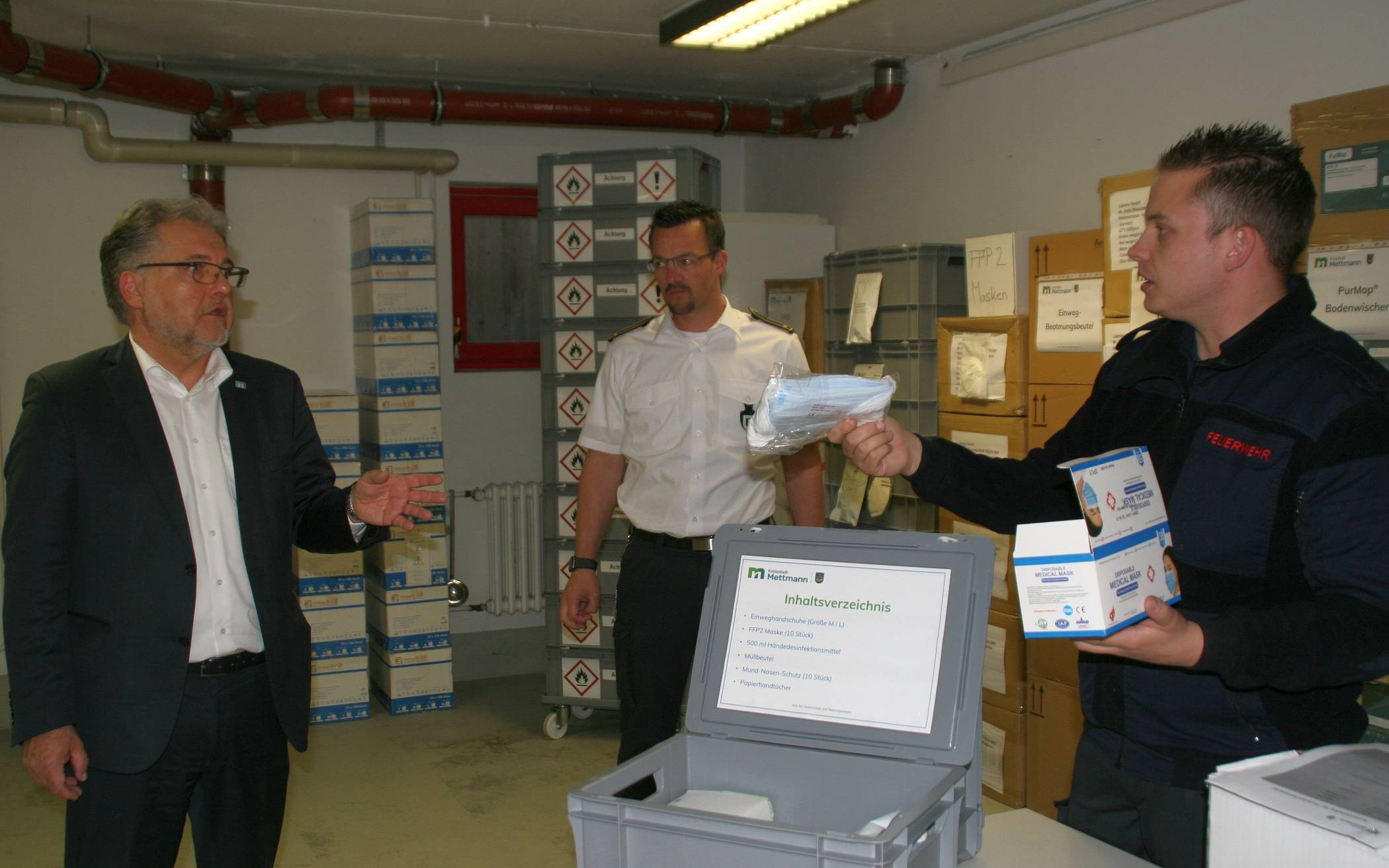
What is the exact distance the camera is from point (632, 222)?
14.1 ft

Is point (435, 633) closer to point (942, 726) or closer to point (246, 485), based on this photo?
point (246, 485)

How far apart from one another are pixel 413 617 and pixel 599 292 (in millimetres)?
1677

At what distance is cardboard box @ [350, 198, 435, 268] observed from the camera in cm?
463

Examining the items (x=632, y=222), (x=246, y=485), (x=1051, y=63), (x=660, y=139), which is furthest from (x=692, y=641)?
(x=660, y=139)

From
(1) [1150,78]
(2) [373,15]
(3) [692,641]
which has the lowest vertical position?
(3) [692,641]

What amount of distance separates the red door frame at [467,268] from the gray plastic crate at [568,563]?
1273 mm

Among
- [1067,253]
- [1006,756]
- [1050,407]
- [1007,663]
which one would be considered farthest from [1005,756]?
[1067,253]

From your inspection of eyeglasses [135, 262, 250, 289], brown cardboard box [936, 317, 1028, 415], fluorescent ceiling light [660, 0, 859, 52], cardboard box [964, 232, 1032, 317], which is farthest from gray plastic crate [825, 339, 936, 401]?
eyeglasses [135, 262, 250, 289]

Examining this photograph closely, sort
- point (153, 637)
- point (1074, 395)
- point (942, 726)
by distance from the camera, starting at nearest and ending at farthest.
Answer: point (942, 726), point (153, 637), point (1074, 395)

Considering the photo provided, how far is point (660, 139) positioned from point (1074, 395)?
3066mm

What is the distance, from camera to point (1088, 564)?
1.13 m

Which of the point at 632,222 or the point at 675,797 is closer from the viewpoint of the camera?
the point at 675,797

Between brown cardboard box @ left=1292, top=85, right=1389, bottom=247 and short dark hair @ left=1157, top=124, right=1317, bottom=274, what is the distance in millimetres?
1050

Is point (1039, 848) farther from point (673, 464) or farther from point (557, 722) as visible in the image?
point (557, 722)
